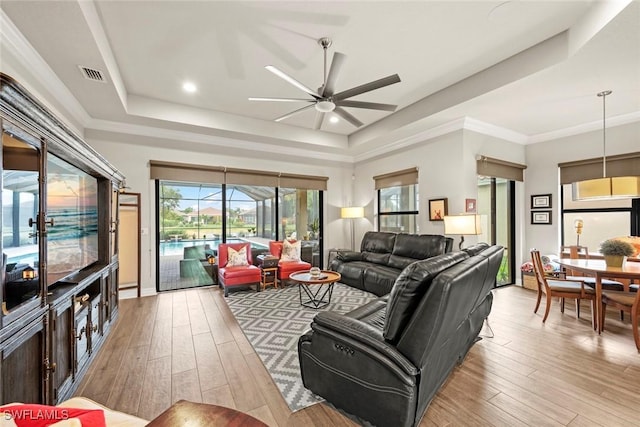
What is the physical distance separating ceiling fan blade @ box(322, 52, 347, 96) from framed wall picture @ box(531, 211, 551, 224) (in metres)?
4.61

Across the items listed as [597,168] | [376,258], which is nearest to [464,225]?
[376,258]

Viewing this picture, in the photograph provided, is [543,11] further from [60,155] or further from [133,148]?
[133,148]

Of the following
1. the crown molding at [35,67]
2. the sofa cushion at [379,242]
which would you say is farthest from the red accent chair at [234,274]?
the crown molding at [35,67]

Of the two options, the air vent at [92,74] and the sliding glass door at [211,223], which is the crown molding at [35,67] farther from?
the sliding glass door at [211,223]

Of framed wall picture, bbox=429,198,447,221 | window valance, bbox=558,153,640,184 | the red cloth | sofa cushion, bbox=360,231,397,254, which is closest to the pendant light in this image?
window valance, bbox=558,153,640,184

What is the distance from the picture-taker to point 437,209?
15.5 feet

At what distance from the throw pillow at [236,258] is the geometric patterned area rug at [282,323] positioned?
511 millimetres

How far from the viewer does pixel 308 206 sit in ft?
22.0

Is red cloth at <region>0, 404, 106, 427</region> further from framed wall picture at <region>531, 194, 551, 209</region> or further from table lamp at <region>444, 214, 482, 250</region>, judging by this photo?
framed wall picture at <region>531, 194, 551, 209</region>

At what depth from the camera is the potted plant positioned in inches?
120

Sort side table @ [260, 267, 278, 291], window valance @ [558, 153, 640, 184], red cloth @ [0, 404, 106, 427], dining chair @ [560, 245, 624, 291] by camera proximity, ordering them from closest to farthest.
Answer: red cloth @ [0, 404, 106, 427], dining chair @ [560, 245, 624, 291], window valance @ [558, 153, 640, 184], side table @ [260, 267, 278, 291]

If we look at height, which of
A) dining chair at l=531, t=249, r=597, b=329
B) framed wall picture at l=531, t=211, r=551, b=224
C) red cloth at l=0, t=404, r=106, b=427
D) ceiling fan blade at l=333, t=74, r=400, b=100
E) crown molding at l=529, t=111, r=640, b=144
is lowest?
dining chair at l=531, t=249, r=597, b=329

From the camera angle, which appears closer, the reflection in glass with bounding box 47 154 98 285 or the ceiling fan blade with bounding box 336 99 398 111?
the reflection in glass with bounding box 47 154 98 285

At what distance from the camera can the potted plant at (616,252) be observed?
9.98 ft
